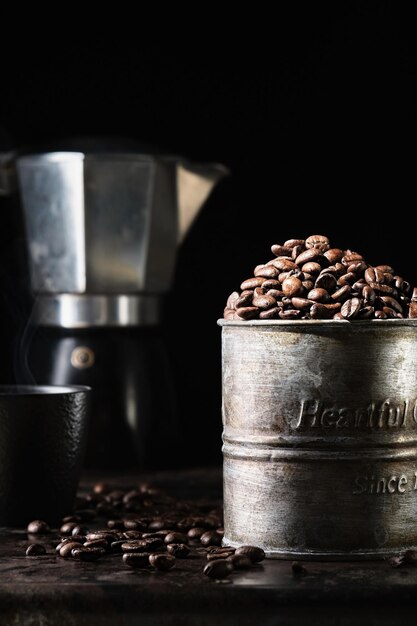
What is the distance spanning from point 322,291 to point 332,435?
143 mm

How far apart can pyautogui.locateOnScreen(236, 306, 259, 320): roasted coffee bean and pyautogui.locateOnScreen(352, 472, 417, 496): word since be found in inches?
7.5

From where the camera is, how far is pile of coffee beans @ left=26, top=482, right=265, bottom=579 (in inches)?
42.3

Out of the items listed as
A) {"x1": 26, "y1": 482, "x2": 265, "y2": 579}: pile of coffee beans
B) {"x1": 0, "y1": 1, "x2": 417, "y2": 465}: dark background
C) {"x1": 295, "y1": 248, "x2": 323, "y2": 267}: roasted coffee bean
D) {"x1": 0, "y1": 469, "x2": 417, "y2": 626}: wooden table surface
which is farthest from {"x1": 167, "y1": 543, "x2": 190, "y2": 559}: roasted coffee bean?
{"x1": 0, "y1": 1, "x2": 417, "y2": 465}: dark background

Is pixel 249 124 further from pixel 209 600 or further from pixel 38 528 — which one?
pixel 209 600

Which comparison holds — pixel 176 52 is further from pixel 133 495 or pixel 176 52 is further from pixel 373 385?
pixel 373 385

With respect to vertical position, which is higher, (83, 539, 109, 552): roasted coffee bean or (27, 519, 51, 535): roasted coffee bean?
(83, 539, 109, 552): roasted coffee bean

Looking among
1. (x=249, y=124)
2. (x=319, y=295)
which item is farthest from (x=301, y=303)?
(x=249, y=124)

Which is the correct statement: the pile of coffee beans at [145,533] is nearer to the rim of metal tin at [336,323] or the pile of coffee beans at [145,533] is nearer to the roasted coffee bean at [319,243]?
the rim of metal tin at [336,323]

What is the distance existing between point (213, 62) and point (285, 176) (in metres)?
0.26

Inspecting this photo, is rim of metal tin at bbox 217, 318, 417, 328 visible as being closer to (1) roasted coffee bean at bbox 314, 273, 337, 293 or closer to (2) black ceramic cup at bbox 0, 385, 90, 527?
(1) roasted coffee bean at bbox 314, 273, 337, 293

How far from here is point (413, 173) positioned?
7.05ft

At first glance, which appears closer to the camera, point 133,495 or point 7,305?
point 133,495

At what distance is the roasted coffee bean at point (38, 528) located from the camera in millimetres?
1278

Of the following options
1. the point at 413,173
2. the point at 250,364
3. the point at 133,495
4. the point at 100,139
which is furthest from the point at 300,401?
the point at 413,173
